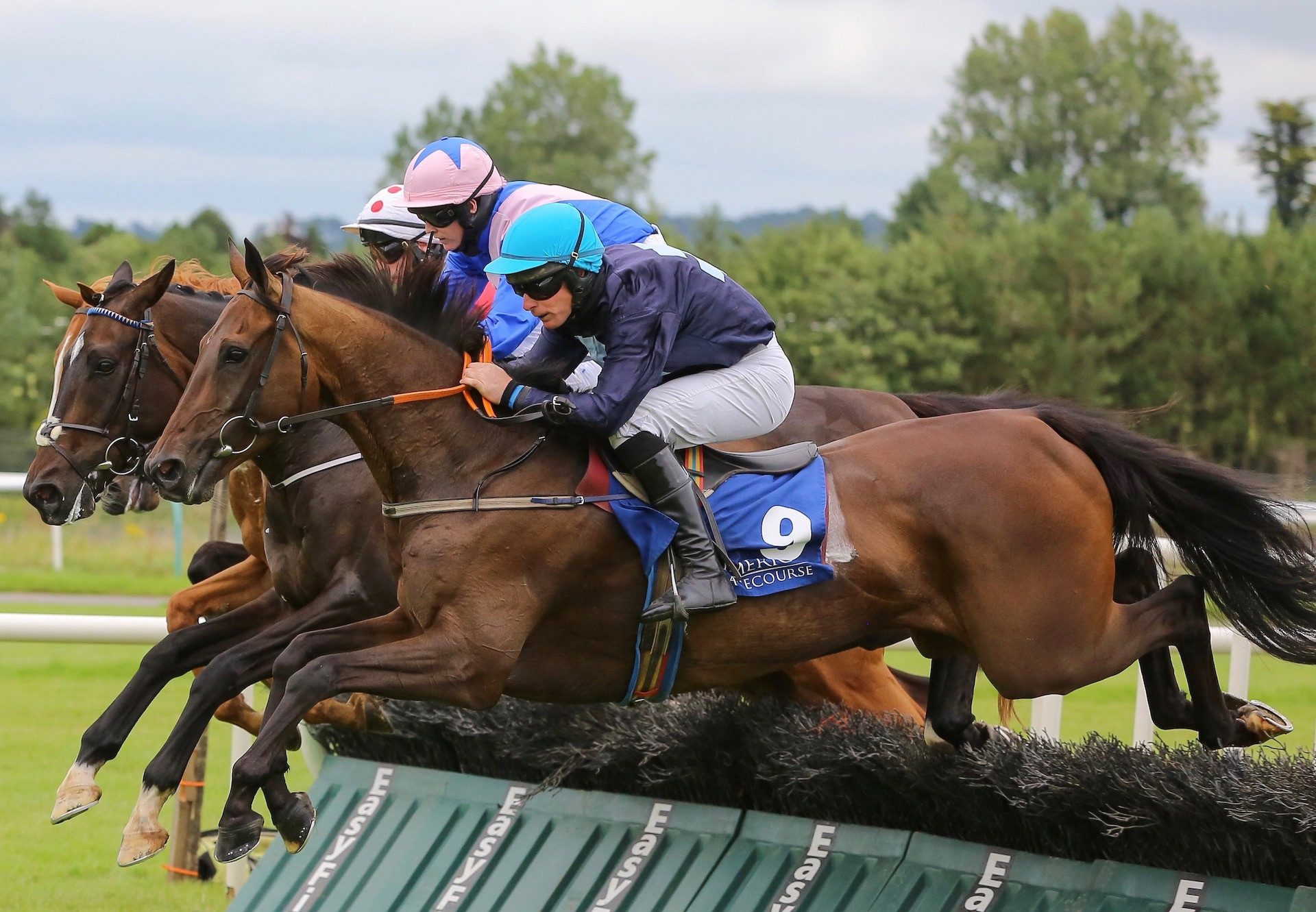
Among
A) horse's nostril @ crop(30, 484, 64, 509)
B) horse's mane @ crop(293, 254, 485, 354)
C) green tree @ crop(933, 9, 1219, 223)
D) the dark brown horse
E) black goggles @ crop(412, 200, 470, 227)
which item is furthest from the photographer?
green tree @ crop(933, 9, 1219, 223)

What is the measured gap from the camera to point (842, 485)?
13.3 feet

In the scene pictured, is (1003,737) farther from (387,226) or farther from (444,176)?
(387,226)

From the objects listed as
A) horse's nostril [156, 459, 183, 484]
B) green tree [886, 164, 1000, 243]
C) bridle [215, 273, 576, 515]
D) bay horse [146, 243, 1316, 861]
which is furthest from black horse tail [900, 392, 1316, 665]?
green tree [886, 164, 1000, 243]

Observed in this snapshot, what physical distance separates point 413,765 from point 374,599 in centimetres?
102

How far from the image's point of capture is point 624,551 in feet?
12.9

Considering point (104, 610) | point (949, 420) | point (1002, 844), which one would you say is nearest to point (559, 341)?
point (949, 420)

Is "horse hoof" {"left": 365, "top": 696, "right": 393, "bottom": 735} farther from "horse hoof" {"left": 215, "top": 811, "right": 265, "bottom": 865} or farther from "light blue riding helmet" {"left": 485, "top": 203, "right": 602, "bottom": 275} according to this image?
"light blue riding helmet" {"left": 485, "top": 203, "right": 602, "bottom": 275}

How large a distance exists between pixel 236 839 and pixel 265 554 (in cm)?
174

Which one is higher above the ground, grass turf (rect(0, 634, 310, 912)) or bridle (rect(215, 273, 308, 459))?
bridle (rect(215, 273, 308, 459))

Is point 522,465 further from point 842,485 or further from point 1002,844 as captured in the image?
point 1002,844

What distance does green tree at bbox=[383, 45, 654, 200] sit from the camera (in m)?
51.0

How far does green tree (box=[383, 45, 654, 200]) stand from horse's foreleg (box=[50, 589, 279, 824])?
46.6 metres

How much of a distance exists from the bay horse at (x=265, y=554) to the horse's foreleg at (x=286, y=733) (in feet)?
1.80

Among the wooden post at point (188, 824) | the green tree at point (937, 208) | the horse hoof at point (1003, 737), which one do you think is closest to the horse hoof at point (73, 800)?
the wooden post at point (188, 824)
